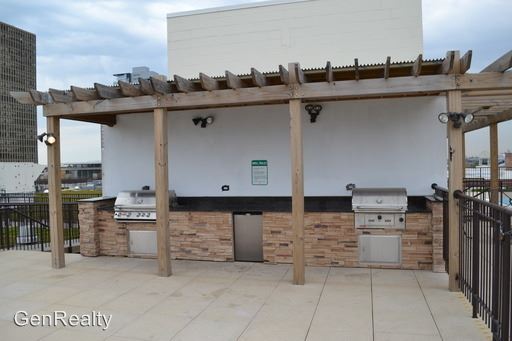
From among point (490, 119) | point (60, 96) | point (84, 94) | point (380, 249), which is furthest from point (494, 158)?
point (60, 96)

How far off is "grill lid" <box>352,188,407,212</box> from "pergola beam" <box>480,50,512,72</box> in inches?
79.0

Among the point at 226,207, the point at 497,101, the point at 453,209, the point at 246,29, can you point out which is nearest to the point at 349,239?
the point at 453,209

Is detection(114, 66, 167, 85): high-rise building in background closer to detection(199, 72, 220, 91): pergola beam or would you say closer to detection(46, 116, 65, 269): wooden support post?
detection(46, 116, 65, 269): wooden support post

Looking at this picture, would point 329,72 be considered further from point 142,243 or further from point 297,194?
point 142,243

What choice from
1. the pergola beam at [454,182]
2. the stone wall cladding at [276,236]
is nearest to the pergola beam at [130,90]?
the stone wall cladding at [276,236]

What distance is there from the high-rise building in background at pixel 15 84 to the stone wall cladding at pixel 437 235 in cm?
3273

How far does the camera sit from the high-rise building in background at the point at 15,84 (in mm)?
33031

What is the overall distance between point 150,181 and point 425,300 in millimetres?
5286

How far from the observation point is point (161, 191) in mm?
5922

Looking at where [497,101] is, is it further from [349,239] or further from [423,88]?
[349,239]

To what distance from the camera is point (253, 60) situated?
9.20 m

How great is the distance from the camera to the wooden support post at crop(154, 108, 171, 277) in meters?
5.86

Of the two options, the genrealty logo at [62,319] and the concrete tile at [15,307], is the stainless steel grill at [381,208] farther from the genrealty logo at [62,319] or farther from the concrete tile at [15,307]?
the concrete tile at [15,307]

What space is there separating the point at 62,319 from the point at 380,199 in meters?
4.38
